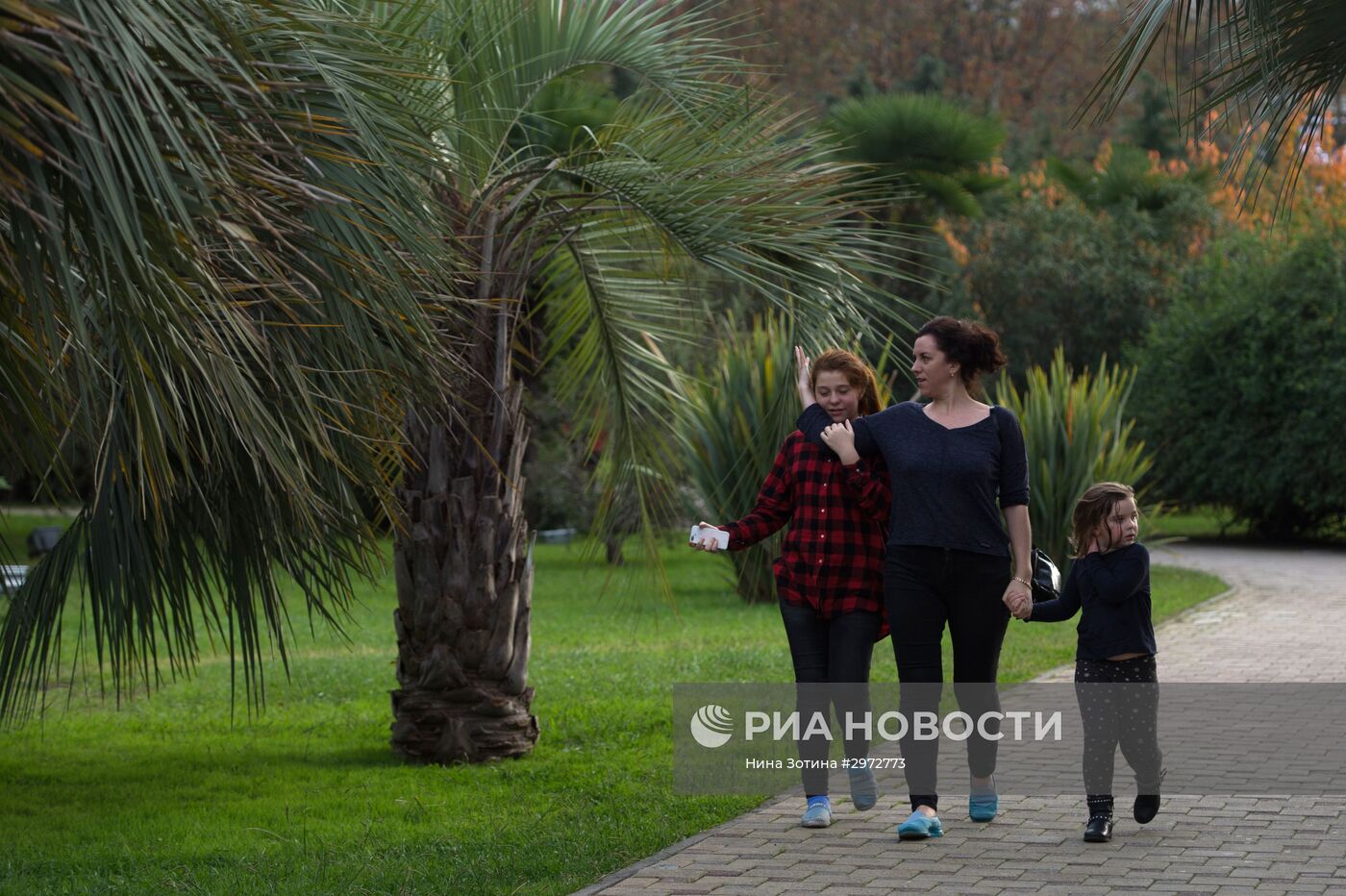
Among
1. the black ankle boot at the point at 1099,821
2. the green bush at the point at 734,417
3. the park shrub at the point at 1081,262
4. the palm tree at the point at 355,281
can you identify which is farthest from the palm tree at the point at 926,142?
the black ankle boot at the point at 1099,821

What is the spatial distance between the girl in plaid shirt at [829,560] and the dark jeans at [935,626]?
0.51ft

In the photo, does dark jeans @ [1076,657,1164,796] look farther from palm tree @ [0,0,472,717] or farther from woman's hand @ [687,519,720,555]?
palm tree @ [0,0,472,717]

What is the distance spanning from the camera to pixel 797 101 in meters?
33.1

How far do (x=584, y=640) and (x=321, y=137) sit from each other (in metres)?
8.89

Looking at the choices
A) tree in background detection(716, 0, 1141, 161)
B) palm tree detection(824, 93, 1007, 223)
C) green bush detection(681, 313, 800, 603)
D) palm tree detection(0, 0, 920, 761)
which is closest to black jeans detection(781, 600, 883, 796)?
palm tree detection(0, 0, 920, 761)

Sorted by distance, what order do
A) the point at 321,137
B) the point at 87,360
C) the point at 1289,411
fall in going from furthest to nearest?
the point at 1289,411, the point at 321,137, the point at 87,360

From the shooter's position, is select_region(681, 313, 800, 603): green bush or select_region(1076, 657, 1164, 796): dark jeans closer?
select_region(1076, 657, 1164, 796): dark jeans

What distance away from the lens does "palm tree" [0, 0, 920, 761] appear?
345 cm

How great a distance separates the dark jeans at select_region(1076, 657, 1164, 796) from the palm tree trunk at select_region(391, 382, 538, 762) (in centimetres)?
301

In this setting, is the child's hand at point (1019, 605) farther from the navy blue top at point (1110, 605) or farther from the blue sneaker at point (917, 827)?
the blue sneaker at point (917, 827)

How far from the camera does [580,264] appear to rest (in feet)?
25.2

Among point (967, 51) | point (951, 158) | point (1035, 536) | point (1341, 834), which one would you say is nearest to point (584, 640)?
point (1035, 536)

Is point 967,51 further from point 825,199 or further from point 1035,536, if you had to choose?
point 825,199

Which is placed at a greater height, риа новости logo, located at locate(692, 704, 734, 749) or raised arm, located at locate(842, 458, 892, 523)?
raised arm, located at locate(842, 458, 892, 523)
